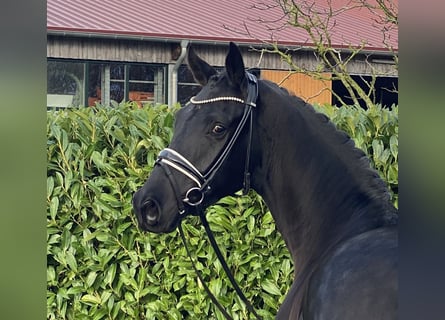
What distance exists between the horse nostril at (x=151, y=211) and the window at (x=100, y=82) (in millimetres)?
12589

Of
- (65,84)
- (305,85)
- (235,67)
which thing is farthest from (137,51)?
(235,67)

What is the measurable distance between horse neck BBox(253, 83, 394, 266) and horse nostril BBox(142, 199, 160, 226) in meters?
0.42

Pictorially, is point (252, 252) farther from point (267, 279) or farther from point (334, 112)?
point (334, 112)

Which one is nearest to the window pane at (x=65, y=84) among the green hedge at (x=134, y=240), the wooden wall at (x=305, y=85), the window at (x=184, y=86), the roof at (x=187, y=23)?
the roof at (x=187, y=23)

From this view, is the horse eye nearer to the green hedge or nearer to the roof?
the green hedge

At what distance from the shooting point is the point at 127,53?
15.3m

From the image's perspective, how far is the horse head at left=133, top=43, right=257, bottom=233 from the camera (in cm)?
304

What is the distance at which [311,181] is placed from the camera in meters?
2.96

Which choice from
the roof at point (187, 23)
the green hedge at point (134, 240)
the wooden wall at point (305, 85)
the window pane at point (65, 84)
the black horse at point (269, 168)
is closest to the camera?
the black horse at point (269, 168)

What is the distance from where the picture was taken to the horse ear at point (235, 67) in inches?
120

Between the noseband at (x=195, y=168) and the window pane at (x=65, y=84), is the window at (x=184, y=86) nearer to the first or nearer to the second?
the window pane at (x=65, y=84)

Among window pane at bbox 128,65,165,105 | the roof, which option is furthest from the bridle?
window pane at bbox 128,65,165,105

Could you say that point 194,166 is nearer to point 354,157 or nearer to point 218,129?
point 218,129

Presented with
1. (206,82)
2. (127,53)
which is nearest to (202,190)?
(206,82)
